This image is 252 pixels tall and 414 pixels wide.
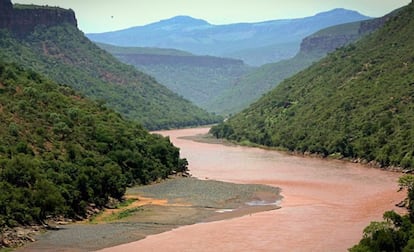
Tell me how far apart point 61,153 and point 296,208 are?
20.3m

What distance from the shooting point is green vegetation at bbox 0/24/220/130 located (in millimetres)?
160625

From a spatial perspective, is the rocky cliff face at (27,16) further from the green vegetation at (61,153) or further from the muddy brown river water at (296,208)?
the green vegetation at (61,153)

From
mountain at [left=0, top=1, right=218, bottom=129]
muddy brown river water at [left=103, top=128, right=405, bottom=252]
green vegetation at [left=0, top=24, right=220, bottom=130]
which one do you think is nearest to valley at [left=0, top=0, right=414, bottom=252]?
muddy brown river water at [left=103, top=128, right=405, bottom=252]

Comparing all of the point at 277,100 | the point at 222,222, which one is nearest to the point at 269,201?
the point at 222,222

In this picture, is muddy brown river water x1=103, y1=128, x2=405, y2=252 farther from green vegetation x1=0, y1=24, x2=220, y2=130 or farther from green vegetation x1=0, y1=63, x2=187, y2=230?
green vegetation x1=0, y1=24, x2=220, y2=130

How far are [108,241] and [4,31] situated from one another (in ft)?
374

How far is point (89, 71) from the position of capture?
179 meters

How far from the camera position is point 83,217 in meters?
61.0

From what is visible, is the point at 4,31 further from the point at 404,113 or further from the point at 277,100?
the point at 404,113

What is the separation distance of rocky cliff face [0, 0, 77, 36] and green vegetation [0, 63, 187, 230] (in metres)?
74.3

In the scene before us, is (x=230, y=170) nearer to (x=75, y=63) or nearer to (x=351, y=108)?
(x=351, y=108)

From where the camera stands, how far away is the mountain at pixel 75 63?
161250mm

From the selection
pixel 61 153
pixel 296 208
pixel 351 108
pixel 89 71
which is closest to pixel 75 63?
pixel 89 71

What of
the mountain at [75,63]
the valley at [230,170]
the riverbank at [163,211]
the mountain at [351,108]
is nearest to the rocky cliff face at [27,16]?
the mountain at [75,63]
